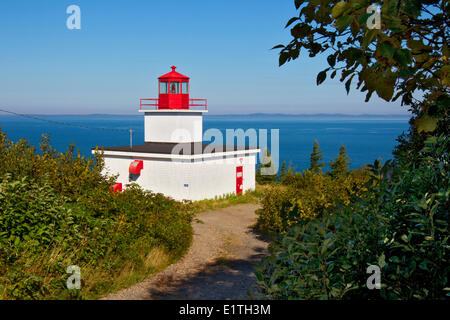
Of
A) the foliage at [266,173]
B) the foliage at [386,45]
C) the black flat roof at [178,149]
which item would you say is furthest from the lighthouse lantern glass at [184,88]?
the foliage at [386,45]

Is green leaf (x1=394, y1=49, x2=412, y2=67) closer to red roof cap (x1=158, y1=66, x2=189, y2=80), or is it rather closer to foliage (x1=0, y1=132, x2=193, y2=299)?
foliage (x1=0, y1=132, x2=193, y2=299)

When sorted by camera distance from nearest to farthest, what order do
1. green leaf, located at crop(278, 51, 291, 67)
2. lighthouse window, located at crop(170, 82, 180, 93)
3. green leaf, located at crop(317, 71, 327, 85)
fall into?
1. green leaf, located at crop(317, 71, 327, 85)
2. green leaf, located at crop(278, 51, 291, 67)
3. lighthouse window, located at crop(170, 82, 180, 93)

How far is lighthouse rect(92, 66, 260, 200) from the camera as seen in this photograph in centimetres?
2017

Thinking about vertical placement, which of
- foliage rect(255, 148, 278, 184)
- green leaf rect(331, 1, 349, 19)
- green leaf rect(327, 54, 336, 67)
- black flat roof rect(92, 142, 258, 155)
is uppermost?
green leaf rect(331, 1, 349, 19)

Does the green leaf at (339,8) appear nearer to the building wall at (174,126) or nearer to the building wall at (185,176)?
the building wall at (185,176)

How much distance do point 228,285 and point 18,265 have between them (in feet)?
13.7

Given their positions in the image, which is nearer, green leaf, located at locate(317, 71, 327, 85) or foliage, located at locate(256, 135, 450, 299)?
foliage, located at locate(256, 135, 450, 299)

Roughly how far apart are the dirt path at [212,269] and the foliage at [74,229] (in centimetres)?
41

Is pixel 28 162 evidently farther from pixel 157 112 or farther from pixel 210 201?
pixel 157 112

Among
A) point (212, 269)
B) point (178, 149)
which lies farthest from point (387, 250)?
point (178, 149)

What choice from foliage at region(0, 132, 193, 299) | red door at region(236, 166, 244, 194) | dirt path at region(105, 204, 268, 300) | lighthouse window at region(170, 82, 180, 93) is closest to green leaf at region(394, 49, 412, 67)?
dirt path at region(105, 204, 268, 300)

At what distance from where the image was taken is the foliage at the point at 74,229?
716 centimetres

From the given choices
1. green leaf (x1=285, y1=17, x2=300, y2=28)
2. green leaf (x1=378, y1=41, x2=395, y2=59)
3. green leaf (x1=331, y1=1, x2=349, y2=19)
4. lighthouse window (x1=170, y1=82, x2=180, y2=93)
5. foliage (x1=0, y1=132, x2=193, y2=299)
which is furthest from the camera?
lighthouse window (x1=170, y1=82, x2=180, y2=93)
